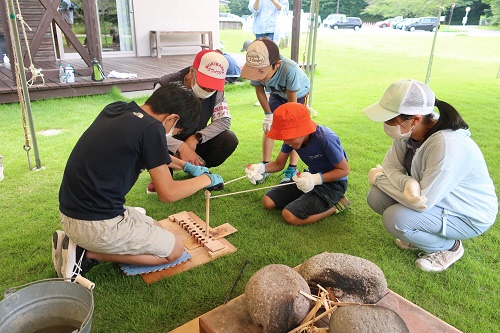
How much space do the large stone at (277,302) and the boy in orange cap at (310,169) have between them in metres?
1.13

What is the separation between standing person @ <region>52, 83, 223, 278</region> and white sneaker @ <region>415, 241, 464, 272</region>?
1435 mm

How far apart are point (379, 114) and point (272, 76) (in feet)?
4.11

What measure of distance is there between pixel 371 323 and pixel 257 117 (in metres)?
4.41

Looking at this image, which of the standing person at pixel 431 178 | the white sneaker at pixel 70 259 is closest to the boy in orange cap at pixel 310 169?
the standing person at pixel 431 178

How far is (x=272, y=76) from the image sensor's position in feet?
10.2

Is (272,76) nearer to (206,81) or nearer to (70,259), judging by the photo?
(206,81)

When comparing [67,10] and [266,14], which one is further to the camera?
[67,10]

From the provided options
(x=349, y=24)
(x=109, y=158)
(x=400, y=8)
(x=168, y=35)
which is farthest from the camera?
(x=349, y=24)

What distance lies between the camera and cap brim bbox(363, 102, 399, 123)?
2020 millimetres

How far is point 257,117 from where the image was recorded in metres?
5.43

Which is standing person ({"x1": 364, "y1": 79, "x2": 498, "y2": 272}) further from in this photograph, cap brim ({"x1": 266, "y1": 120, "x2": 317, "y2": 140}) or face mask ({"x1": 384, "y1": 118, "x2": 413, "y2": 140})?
cap brim ({"x1": 266, "y1": 120, "x2": 317, "y2": 140})

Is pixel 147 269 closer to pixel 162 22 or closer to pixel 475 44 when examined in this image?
pixel 162 22

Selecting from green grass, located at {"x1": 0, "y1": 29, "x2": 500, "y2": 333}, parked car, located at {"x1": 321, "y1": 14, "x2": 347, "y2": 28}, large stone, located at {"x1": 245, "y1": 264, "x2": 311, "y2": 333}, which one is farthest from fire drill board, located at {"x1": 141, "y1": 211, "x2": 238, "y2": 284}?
parked car, located at {"x1": 321, "y1": 14, "x2": 347, "y2": 28}

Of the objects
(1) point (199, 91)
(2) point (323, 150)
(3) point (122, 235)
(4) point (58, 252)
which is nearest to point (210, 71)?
(1) point (199, 91)
